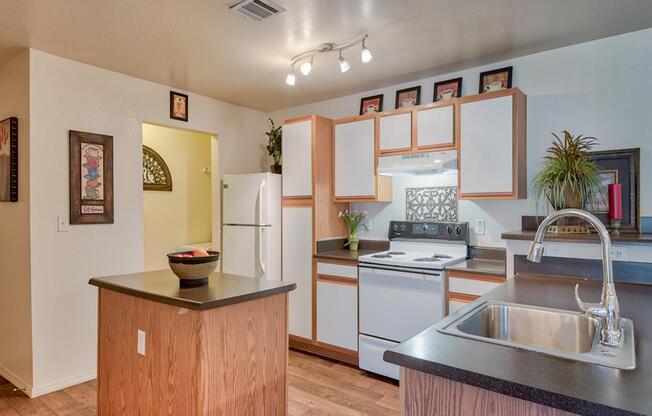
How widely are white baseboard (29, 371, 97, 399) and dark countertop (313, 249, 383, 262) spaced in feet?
6.69

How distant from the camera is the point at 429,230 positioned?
3418 millimetres

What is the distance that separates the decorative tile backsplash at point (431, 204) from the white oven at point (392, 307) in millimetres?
739

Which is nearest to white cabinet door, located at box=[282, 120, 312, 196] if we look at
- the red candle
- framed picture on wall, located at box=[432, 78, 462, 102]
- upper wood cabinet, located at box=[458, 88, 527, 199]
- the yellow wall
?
framed picture on wall, located at box=[432, 78, 462, 102]

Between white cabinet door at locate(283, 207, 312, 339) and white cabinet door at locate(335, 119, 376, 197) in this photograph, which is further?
white cabinet door at locate(283, 207, 312, 339)

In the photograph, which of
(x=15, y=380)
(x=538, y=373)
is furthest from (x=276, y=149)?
(x=538, y=373)

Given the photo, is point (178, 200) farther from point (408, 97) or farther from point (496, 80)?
point (496, 80)

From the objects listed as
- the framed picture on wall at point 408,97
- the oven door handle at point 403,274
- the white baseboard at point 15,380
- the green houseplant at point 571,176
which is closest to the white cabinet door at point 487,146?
the green houseplant at point 571,176

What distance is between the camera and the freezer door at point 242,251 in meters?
3.76

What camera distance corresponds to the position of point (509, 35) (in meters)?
2.64

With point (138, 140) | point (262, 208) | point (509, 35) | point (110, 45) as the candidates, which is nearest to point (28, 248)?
point (138, 140)

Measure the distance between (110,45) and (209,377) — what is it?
2.38 metres

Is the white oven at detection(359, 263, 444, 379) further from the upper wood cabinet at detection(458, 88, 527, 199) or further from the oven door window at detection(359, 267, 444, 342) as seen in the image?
the upper wood cabinet at detection(458, 88, 527, 199)

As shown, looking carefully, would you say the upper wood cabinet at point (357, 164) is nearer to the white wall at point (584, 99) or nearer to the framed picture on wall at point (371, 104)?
the framed picture on wall at point (371, 104)

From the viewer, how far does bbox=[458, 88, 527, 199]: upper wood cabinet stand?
2.80m
